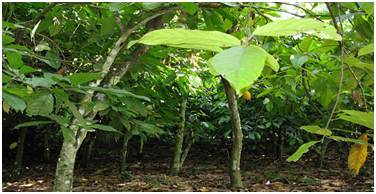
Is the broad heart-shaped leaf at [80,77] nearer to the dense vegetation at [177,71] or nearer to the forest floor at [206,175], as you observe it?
the dense vegetation at [177,71]

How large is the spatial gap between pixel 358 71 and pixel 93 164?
415cm

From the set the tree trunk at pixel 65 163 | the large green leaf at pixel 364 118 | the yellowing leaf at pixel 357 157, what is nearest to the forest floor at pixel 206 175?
the tree trunk at pixel 65 163

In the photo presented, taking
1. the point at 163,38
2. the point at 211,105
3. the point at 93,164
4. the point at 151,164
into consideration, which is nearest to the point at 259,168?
the point at 211,105

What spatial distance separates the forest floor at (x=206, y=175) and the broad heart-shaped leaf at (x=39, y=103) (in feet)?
7.08

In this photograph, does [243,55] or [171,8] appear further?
[171,8]

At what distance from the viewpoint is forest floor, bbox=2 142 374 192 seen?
3.05 meters

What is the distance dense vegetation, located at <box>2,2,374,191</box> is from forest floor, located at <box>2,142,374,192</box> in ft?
0.54

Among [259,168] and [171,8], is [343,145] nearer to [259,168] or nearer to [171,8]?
[259,168]

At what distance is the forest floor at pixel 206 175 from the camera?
3.05 m

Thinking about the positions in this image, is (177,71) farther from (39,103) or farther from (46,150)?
(46,150)

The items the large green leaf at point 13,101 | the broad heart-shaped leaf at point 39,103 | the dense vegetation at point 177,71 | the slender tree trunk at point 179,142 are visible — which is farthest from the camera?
the slender tree trunk at point 179,142

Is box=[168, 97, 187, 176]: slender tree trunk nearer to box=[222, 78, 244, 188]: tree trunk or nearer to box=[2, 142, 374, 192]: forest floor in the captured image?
box=[2, 142, 374, 192]: forest floor

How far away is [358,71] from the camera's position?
1.22 metres

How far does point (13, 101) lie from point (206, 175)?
313 centimetres
